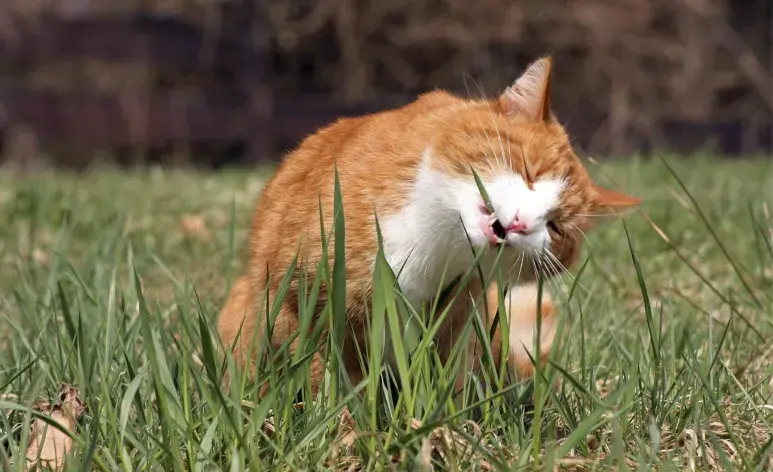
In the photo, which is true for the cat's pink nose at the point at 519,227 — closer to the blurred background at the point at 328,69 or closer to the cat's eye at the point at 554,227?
the cat's eye at the point at 554,227

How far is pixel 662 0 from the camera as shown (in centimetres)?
750

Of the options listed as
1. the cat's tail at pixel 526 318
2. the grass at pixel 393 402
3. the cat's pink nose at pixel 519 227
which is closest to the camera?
the grass at pixel 393 402

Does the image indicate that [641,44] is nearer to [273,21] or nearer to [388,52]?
[388,52]

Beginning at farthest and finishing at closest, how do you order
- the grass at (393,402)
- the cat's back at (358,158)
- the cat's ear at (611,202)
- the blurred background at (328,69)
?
the blurred background at (328,69) < the cat's ear at (611,202) < the cat's back at (358,158) < the grass at (393,402)

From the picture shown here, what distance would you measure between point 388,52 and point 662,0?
2.43 meters

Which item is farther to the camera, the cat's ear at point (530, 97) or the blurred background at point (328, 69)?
the blurred background at point (328, 69)

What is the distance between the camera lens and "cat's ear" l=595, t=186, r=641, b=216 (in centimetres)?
167

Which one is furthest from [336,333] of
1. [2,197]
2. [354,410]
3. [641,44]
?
[641,44]

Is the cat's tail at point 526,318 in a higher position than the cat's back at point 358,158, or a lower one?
lower

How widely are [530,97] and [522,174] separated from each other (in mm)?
193

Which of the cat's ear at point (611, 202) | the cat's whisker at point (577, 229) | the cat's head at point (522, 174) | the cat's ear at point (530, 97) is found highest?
the cat's ear at point (530, 97)

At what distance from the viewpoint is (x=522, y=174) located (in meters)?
1.52

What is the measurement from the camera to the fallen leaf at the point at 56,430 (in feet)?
3.78

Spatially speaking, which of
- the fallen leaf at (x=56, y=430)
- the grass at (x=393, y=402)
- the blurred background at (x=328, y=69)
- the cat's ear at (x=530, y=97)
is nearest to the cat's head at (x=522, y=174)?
the cat's ear at (x=530, y=97)
